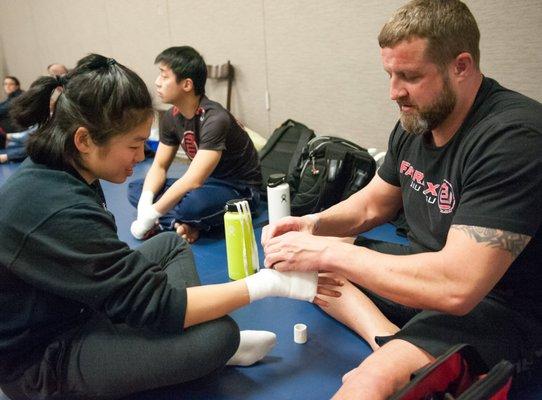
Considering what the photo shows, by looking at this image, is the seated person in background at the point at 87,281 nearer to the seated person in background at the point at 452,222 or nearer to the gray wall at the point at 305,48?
the seated person in background at the point at 452,222

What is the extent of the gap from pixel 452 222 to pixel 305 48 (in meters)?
2.56

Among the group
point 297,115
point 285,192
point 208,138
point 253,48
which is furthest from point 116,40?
point 285,192

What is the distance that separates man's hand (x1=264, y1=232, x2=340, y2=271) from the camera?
1286mm

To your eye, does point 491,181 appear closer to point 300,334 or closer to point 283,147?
point 300,334

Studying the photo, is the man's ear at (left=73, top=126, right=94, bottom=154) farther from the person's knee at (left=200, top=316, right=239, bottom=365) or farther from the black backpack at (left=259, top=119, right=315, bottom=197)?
the black backpack at (left=259, top=119, right=315, bottom=197)

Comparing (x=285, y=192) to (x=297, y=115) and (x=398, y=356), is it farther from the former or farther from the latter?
(x=297, y=115)

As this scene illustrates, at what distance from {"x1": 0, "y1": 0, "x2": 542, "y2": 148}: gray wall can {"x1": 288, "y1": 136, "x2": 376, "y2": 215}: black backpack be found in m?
0.57

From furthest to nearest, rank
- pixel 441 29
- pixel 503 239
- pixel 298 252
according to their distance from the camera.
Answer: pixel 298 252 < pixel 441 29 < pixel 503 239

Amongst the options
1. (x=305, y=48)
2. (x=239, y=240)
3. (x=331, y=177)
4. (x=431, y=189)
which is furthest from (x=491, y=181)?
(x=305, y=48)

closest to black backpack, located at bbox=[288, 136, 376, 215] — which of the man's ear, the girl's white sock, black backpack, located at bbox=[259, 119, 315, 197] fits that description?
black backpack, located at bbox=[259, 119, 315, 197]

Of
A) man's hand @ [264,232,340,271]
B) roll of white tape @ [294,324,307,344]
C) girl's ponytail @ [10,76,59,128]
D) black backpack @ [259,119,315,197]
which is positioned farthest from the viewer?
black backpack @ [259,119,315,197]

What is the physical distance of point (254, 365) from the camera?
1.47 meters

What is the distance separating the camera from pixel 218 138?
2438mm

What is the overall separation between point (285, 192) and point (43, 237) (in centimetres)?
128
